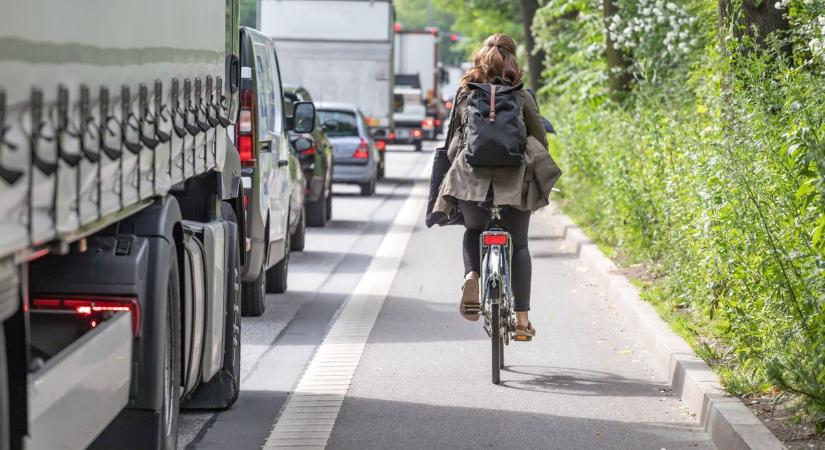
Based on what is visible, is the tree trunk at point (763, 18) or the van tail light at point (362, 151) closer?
the tree trunk at point (763, 18)

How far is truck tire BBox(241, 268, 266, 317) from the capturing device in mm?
11289

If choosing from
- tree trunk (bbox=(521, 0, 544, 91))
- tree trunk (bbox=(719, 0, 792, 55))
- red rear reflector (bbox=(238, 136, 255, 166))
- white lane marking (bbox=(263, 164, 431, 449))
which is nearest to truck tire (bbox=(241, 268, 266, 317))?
white lane marking (bbox=(263, 164, 431, 449))

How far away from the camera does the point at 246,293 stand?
11.3 m

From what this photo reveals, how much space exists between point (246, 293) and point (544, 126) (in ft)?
11.6

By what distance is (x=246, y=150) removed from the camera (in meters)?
10.9

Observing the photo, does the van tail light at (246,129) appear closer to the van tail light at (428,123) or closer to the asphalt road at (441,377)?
the asphalt road at (441,377)

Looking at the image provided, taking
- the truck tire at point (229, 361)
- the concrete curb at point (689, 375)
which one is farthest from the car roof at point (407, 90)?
the truck tire at point (229, 361)

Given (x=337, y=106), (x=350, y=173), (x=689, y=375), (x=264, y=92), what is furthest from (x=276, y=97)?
(x=350, y=173)

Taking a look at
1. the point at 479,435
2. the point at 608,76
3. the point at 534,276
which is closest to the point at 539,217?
the point at 608,76

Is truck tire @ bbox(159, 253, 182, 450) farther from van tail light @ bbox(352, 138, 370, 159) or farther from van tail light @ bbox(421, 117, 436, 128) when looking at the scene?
van tail light @ bbox(421, 117, 436, 128)

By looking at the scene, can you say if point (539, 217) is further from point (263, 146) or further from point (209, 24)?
Result: point (209, 24)

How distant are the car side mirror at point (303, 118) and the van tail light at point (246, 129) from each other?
1.49m

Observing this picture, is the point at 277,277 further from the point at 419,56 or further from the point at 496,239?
the point at 419,56

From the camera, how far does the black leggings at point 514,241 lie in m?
8.59
